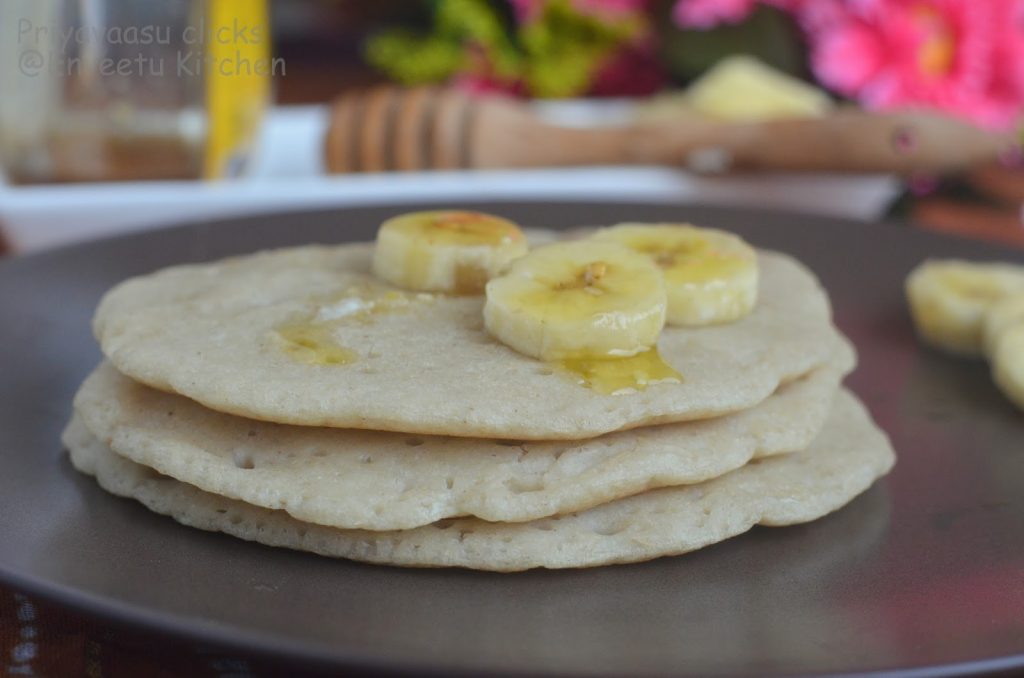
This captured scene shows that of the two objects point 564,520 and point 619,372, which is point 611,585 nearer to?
point 564,520

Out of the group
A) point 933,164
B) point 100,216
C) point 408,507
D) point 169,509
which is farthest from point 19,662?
point 933,164

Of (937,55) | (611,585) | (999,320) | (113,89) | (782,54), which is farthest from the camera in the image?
(782,54)

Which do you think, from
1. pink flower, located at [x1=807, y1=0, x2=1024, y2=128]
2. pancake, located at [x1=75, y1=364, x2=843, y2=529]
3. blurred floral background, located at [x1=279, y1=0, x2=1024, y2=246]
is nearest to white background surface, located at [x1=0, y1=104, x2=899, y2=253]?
blurred floral background, located at [x1=279, y1=0, x2=1024, y2=246]

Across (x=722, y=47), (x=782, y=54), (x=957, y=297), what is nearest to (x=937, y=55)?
(x=782, y=54)

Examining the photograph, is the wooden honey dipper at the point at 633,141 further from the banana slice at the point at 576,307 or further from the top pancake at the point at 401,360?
the banana slice at the point at 576,307

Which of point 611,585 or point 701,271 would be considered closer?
point 611,585

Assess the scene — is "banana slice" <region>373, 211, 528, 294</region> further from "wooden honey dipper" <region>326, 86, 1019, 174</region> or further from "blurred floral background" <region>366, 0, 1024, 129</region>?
"blurred floral background" <region>366, 0, 1024, 129</region>
